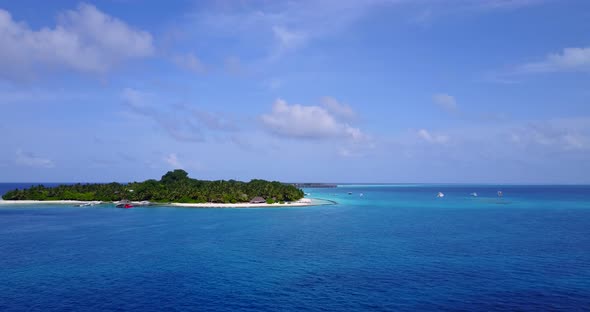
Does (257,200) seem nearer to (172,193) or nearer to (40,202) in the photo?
(172,193)

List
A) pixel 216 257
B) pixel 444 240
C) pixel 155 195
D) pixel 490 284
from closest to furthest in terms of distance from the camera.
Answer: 1. pixel 490 284
2. pixel 216 257
3. pixel 444 240
4. pixel 155 195

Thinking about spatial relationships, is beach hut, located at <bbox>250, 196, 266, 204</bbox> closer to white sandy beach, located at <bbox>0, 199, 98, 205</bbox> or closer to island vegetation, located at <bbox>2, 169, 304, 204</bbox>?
island vegetation, located at <bbox>2, 169, 304, 204</bbox>

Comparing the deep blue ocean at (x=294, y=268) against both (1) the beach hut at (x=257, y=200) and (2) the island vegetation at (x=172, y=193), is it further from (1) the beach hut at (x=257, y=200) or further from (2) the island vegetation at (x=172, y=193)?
(2) the island vegetation at (x=172, y=193)

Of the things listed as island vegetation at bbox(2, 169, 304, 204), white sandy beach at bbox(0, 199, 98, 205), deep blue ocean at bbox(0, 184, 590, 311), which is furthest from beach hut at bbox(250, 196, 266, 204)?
white sandy beach at bbox(0, 199, 98, 205)

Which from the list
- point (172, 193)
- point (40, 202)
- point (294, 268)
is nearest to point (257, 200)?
point (172, 193)

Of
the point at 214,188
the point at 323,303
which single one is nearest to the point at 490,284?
the point at 323,303

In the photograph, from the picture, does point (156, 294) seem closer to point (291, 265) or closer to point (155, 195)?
point (291, 265)

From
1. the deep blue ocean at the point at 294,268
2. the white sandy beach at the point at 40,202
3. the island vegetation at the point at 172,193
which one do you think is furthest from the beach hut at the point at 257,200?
the white sandy beach at the point at 40,202
